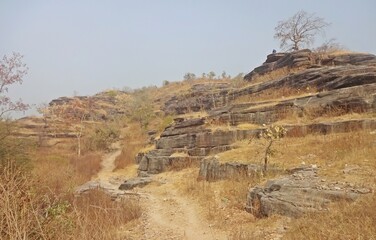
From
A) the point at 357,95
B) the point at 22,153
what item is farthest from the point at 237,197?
the point at 22,153

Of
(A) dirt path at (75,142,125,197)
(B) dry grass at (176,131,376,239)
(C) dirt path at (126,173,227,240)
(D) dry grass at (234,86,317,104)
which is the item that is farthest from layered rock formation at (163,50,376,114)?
(C) dirt path at (126,173,227,240)

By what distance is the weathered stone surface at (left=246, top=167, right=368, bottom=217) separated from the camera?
6.48 m

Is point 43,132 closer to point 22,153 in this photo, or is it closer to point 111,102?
point 111,102

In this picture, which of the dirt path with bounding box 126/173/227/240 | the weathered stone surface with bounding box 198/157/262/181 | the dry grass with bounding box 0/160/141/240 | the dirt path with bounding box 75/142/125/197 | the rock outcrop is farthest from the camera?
the rock outcrop

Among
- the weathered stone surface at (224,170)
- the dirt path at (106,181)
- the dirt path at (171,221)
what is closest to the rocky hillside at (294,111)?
the dirt path at (106,181)

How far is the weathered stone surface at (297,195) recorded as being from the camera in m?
6.48

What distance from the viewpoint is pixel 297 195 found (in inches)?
282

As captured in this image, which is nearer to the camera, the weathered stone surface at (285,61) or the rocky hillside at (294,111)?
the rocky hillside at (294,111)

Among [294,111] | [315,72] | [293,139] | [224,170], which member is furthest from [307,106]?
[224,170]

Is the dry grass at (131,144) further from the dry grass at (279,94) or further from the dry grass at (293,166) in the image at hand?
the dry grass at (293,166)

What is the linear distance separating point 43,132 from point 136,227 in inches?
1666

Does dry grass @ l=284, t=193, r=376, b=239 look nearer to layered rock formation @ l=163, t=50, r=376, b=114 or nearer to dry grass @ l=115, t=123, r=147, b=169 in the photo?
layered rock formation @ l=163, t=50, r=376, b=114

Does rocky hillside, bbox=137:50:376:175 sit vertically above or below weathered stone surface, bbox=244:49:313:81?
below

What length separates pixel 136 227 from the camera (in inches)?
331
